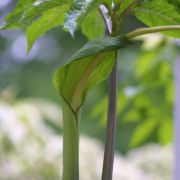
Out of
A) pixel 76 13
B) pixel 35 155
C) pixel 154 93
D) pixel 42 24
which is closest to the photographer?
pixel 76 13

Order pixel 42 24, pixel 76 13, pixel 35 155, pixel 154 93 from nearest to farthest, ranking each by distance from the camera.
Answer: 1. pixel 76 13
2. pixel 42 24
3. pixel 154 93
4. pixel 35 155

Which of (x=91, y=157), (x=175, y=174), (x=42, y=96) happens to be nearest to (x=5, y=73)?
(x=42, y=96)

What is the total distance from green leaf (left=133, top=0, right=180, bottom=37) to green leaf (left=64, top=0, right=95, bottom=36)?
83 millimetres

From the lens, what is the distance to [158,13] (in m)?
0.39

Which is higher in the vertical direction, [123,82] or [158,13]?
[158,13]

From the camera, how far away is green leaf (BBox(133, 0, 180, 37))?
376 mm

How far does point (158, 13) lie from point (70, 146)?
0.45 feet

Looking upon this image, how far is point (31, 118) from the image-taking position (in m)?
1.38

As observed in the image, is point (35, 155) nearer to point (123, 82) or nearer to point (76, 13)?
point (123, 82)

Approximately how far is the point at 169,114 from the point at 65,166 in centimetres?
92

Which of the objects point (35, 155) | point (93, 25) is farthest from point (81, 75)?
point (35, 155)

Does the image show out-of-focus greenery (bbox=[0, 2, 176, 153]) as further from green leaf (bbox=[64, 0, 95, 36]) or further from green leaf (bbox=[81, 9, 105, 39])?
green leaf (bbox=[64, 0, 95, 36])

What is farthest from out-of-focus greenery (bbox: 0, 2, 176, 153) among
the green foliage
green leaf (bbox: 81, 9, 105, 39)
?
green leaf (bbox: 81, 9, 105, 39)

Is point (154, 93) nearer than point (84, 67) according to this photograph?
No
